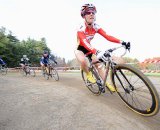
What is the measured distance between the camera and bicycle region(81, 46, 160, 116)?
4.39 meters

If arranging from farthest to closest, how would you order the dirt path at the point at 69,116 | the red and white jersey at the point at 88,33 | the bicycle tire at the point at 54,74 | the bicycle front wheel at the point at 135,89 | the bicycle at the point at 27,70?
1. the bicycle at the point at 27,70
2. the bicycle tire at the point at 54,74
3. the red and white jersey at the point at 88,33
4. the bicycle front wheel at the point at 135,89
5. the dirt path at the point at 69,116

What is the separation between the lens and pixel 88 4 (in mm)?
5910

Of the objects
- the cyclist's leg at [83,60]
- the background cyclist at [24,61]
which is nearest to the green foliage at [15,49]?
the background cyclist at [24,61]

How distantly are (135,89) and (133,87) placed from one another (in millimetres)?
58

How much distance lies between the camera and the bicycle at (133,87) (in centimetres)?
439

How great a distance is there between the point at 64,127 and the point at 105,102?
2.16 m

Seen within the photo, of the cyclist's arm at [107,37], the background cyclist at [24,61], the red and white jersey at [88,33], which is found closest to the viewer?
the cyclist's arm at [107,37]

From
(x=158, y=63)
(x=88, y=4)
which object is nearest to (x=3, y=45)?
(x=158, y=63)

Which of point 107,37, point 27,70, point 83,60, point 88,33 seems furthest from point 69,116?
point 27,70

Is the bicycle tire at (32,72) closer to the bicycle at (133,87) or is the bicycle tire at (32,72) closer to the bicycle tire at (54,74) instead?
the bicycle tire at (54,74)

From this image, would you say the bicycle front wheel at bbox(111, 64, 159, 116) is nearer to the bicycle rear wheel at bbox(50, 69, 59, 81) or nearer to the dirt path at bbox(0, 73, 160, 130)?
the dirt path at bbox(0, 73, 160, 130)

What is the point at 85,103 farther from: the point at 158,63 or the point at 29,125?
the point at 158,63

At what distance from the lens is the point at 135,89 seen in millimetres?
4973

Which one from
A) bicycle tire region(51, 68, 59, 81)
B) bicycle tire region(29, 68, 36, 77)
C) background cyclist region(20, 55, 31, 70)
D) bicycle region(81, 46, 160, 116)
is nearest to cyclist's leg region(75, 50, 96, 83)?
bicycle region(81, 46, 160, 116)
